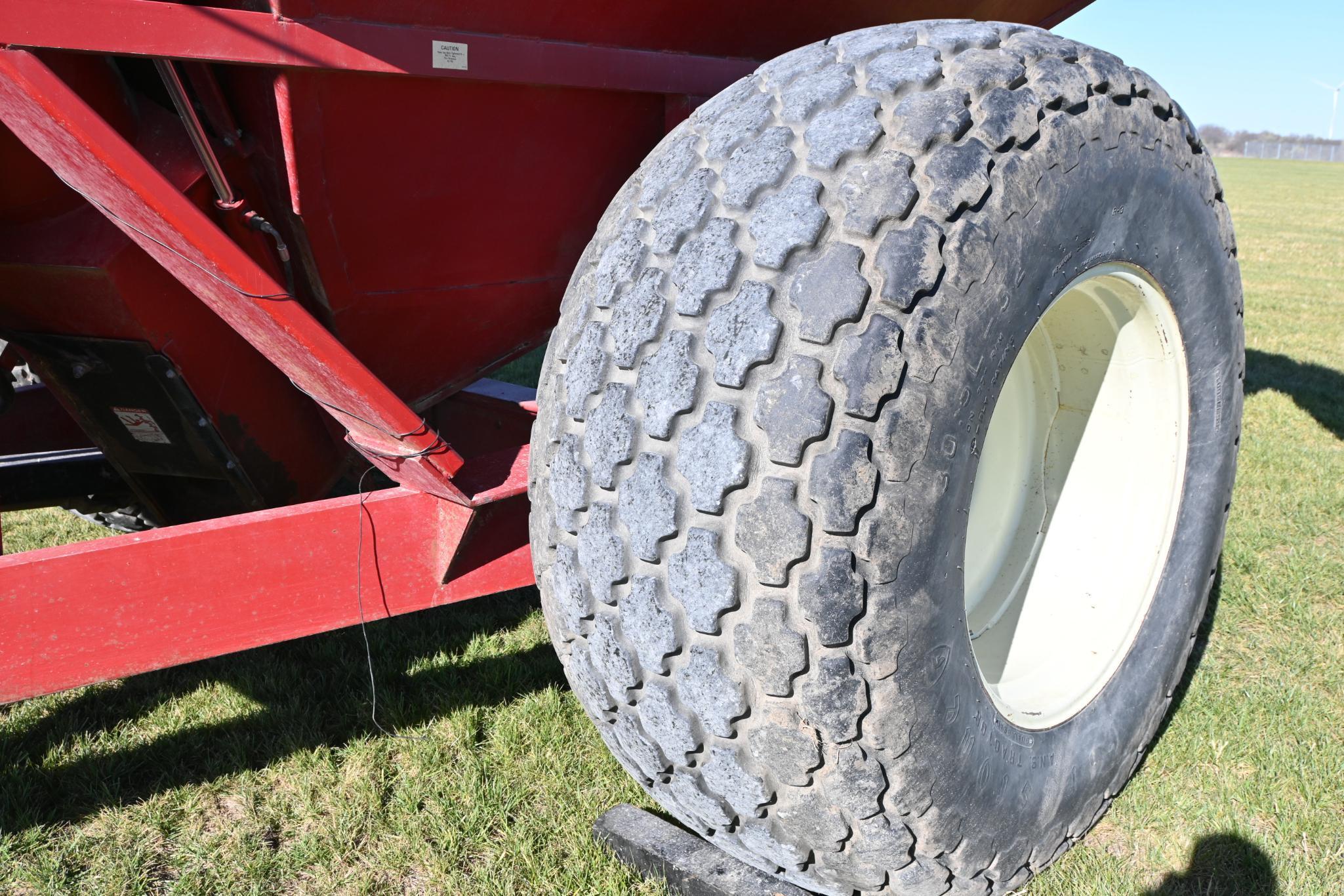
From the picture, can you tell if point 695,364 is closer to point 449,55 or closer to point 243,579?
point 449,55

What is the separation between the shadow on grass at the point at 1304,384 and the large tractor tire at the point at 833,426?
438 cm

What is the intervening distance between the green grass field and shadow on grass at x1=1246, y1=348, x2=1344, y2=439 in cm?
266

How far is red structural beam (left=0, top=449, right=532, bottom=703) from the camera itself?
1.83 meters

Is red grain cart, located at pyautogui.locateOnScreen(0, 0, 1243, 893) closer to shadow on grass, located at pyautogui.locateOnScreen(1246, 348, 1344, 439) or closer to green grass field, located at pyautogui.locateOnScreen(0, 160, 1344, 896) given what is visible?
green grass field, located at pyautogui.locateOnScreen(0, 160, 1344, 896)

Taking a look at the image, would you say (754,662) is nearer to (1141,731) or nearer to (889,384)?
(889,384)

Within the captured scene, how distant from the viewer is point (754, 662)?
1.53 meters

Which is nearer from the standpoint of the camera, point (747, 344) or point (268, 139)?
point (747, 344)

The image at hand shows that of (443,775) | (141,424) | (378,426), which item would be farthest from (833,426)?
(141,424)

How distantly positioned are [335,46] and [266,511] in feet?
2.81

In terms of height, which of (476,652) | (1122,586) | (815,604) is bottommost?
(476,652)

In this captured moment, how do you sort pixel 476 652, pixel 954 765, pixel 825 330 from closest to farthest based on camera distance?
pixel 825 330, pixel 954 765, pixel 476 652

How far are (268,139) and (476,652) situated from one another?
162cm

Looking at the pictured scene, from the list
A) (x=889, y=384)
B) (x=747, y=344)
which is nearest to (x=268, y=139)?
(x=747, y=344)

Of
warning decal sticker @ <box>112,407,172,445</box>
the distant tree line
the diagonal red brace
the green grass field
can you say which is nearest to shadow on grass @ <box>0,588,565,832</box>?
the green grass field
